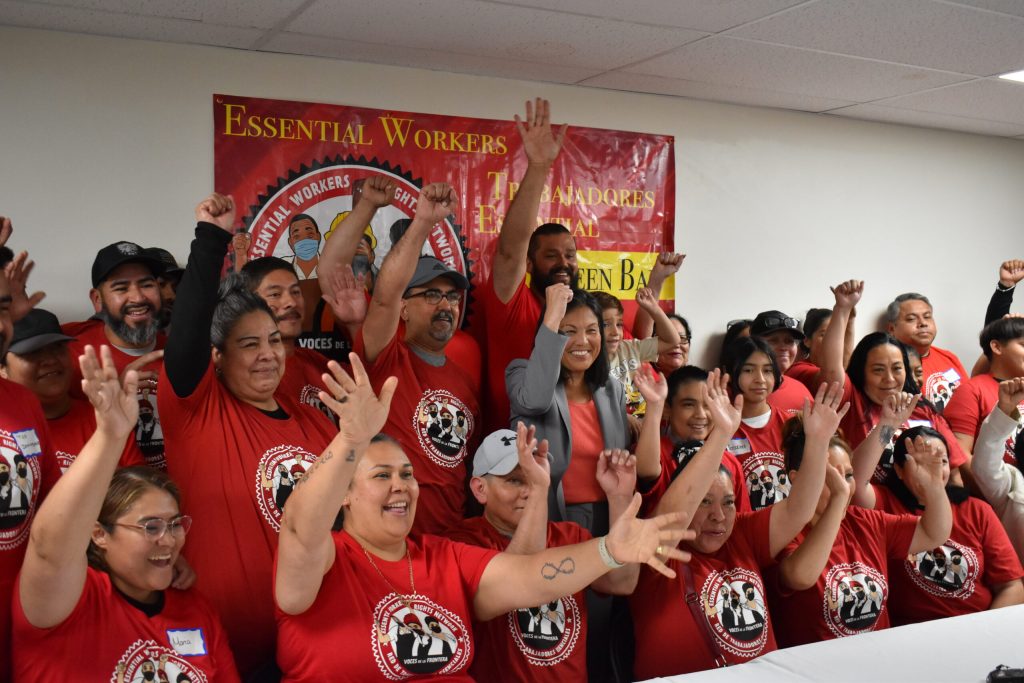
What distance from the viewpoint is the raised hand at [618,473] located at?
8.32 feet

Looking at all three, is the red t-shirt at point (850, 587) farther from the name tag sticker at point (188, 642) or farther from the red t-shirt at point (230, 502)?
the name tag sticker at point (188, 642)

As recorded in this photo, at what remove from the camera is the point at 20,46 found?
298 centimetres

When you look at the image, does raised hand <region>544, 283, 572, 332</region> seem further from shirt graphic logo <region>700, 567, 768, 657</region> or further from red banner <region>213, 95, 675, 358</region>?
red banner <region>213, 95, 675, 358</region>

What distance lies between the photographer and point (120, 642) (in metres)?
1.83

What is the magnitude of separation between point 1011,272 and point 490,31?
10.3ft

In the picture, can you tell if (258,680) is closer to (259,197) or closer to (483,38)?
(259,197)

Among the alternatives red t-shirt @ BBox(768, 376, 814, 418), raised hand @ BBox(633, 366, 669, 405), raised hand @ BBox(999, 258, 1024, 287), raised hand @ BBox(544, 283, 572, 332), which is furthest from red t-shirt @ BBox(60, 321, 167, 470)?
raised hand @ BBox(999, 258, 1024, 287)

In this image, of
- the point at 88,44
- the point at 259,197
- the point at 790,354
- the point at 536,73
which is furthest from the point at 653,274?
the point at 88,44

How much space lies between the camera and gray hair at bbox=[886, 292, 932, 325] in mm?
4551

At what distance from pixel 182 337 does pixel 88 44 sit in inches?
59.1

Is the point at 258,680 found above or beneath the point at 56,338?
beneath

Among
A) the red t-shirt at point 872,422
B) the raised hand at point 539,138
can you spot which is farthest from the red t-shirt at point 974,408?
the raised hand at point 539,138

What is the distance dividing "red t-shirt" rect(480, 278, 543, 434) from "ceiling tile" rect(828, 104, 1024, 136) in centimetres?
219

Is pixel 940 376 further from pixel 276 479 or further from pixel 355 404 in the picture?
pixel 355 404
